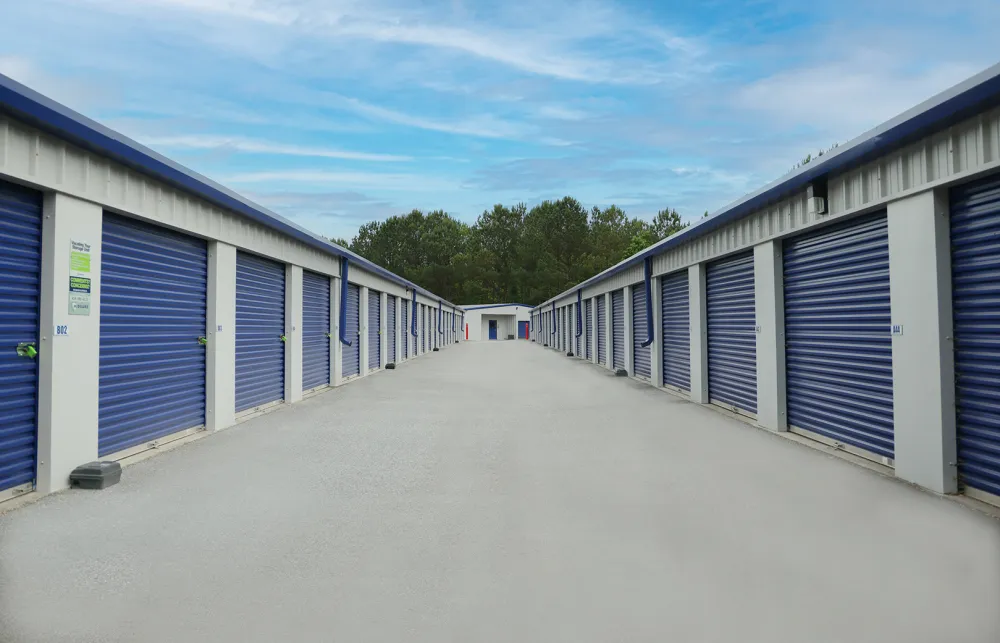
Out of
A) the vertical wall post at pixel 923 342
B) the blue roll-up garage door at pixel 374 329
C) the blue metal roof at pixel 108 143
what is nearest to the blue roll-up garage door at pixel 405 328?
the blue roll-up garage door at pixel 374 329

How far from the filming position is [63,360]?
530 cm

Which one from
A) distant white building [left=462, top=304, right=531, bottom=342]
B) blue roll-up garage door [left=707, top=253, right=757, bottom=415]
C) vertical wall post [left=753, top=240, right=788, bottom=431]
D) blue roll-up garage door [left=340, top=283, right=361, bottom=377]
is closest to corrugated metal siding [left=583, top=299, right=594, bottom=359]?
blue roll-up garage door [left=340, top=283, right=361, bottom=377]

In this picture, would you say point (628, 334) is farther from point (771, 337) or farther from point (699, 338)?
point (771, 337)

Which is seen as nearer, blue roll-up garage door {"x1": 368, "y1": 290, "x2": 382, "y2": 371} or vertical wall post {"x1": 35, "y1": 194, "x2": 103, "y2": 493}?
vertical wall post {"x1": 35, "y1": 194, "x2": 103, "y2": 493}

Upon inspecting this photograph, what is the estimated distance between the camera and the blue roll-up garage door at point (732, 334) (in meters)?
9.10

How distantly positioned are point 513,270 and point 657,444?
196ft

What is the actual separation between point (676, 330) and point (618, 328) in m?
5.87

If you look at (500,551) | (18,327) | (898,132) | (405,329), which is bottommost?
(500,551)

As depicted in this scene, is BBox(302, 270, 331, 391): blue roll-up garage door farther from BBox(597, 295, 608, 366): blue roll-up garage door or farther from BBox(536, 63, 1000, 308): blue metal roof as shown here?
BBox(597, 295, 608, 366): blue roll-up garage door

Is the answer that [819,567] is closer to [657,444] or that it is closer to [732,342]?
[657,444]

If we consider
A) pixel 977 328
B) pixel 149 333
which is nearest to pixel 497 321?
pixel 149 333

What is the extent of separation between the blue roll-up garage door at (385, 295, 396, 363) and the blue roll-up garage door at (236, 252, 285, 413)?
1014 centimetres

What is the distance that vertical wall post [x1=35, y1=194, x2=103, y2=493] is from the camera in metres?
5.16

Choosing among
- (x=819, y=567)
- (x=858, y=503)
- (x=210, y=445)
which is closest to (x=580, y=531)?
(x=819, y=567)
